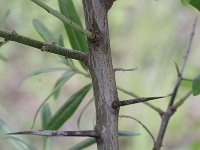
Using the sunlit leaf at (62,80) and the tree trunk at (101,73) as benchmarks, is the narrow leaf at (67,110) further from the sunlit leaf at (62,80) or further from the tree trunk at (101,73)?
the tree trunk at (101,73)

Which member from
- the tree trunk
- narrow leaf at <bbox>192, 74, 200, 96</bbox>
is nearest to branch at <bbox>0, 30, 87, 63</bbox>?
the tree trunk

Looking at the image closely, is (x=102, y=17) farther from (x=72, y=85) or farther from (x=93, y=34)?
(x=72, y=85)

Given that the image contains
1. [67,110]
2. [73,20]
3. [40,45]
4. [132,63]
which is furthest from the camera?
[132,63]

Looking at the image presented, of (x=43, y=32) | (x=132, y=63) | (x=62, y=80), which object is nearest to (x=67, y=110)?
(x=62, y=80)

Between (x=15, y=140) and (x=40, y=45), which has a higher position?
(x=40, y=45)

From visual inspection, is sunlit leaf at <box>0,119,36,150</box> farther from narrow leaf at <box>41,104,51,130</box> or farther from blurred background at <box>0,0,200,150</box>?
blurred background at <box>0,0,200,150</box>

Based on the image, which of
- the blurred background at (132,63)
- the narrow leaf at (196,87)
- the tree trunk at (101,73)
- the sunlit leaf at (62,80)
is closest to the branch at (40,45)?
the tree trunk at (101,73)

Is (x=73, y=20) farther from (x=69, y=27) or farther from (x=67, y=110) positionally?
(x=67, y=110)
